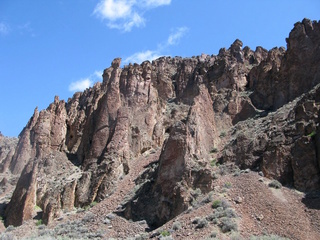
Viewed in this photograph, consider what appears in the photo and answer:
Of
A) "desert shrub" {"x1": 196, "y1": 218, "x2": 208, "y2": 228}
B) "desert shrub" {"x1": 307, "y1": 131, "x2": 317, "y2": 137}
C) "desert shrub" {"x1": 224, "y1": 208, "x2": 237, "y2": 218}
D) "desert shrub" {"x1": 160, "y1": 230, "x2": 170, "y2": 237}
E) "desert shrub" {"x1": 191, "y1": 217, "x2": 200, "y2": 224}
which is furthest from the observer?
"desert shrub" {"x1": 307, "y1": 131, "x2": 317, "y2": 137}

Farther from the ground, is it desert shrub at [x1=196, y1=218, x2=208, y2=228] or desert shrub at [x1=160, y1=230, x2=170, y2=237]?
desert shrub at [x1=196, y1=218, x2=208, y2=228]

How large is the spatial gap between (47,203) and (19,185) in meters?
4.43

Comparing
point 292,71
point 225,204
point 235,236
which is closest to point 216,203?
point 225,204

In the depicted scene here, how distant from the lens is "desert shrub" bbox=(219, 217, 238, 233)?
24234 millimetres

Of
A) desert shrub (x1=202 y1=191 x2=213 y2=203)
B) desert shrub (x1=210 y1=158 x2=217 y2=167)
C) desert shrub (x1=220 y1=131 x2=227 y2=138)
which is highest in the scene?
desert shrub (x1=220 y1=131 x2=227 y2=138)

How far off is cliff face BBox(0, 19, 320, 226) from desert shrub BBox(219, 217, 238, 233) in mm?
4210

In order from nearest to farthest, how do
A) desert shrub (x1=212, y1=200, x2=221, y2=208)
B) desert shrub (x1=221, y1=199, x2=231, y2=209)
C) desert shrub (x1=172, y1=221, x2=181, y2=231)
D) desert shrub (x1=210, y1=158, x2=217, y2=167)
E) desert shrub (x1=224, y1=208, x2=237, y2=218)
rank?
desert shrub (x1=224, y1=208, x2=237, y2=218) → desert shrub (x1=172, y1=221, x2=181, y2=231) → desert shrub (x1=221, y1=199, x2=231, y2=209) → desert shrub (x1=212, y1=200, x2=221, y2=208) → desert shrub (x1=210, y1=158, x2=217, y2=167)

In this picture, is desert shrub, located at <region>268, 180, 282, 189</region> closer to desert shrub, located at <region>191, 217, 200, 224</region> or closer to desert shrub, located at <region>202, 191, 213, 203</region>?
desert shrub, located at <region>202, 191, 213, 203</region>

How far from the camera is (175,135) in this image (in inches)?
1293

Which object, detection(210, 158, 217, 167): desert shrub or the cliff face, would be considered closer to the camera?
the cliff face

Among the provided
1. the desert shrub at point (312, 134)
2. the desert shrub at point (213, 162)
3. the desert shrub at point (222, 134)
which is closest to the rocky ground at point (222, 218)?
the desert shrub at point (213, 162)

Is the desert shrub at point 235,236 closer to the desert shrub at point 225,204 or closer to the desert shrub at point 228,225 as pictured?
the desert shrub at point 228,225

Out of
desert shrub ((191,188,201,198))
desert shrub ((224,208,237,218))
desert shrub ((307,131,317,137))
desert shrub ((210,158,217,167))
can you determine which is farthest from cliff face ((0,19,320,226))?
desert shrub ((224,208,237,218))

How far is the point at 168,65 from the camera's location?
239ft
